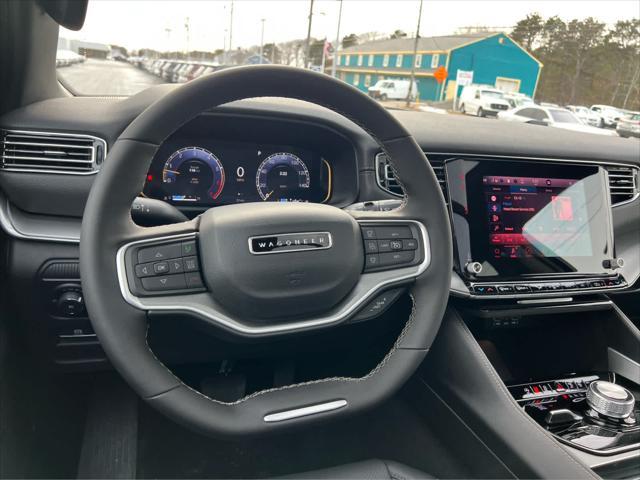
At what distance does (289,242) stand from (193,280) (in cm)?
22

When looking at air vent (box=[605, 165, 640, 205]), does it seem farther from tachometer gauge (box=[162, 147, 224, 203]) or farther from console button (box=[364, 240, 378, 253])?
tachometer gauge (box=[162, 147, 224, 203])

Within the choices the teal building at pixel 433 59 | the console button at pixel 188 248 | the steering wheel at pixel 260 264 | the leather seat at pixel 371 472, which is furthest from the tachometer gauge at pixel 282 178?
the teal building at pixel 433 59

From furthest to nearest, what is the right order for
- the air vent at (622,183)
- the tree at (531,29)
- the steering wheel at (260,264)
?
the tree at (531,29) → the air vent at (622,183) → the steering wheel at (260,264)

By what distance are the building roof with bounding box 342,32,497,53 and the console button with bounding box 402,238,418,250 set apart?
7.04 ft

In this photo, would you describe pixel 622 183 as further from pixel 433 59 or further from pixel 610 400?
pixel 433 59

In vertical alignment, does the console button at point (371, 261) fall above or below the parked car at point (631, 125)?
below

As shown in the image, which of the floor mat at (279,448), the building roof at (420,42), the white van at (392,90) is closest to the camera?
the floor mat at (279,448)

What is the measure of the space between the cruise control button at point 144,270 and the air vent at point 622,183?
1761 mm

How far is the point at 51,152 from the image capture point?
1421mm

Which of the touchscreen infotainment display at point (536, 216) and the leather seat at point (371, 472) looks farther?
the touchscreen infotainment display at point (536, 216)

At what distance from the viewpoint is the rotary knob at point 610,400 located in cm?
144

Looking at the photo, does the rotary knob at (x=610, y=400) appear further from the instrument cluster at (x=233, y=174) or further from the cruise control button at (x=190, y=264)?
the cruise control button at (x=190, y=264)

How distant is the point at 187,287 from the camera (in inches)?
40.3

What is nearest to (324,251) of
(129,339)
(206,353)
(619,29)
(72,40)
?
(129,339)
